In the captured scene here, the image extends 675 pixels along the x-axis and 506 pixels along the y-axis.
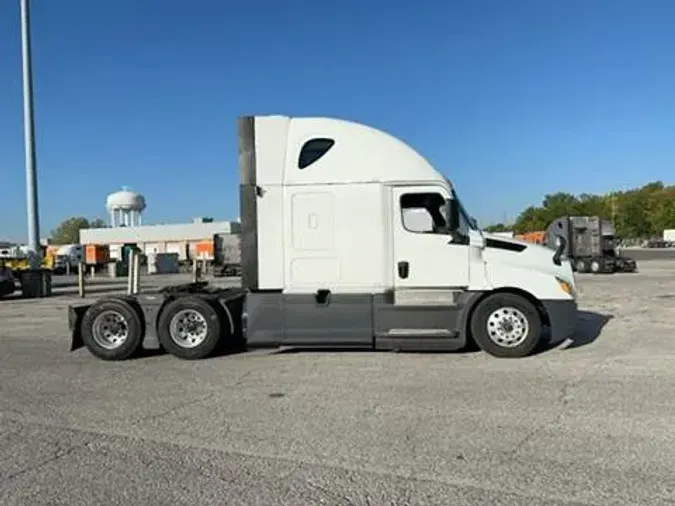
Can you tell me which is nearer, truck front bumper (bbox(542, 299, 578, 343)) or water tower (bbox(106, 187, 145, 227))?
truck front bumper (bbox(542, 299, 578, 343))

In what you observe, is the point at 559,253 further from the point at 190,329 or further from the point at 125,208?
the point at 125,208

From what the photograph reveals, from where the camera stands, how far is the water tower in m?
114

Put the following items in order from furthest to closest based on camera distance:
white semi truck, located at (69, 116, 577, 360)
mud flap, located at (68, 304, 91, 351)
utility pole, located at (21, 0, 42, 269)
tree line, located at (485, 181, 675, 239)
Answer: tree line, located at (485, 181, 675, 239) < utility pole, located at (21, 0, 42, 269) < mud flap, located at (68, 304, 91, 351) < white semi truck, located at (69, 116, 577, 360)

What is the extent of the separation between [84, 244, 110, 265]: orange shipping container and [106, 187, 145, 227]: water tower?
4694 centimetres

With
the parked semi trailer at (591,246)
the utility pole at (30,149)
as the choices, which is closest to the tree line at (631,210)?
the parked semi trailer at (591,246)

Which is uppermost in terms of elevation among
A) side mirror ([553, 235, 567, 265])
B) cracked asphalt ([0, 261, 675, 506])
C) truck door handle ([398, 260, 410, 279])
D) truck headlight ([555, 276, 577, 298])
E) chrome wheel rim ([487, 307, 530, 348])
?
side mirror ([553, 235, 567, 265])

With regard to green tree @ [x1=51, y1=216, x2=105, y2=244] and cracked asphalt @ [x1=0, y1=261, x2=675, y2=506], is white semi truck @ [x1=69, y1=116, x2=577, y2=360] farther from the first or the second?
green tree @ [x1=51, y1=216, x2=105, y2=244]

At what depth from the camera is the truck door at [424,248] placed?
9.93 m

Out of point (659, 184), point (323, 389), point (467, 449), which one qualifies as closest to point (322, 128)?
point (323, 389)

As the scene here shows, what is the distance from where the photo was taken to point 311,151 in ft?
32.9

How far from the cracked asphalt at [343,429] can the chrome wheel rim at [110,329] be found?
353mm

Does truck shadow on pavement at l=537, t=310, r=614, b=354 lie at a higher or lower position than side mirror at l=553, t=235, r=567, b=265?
lower

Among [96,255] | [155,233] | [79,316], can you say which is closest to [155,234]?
[155,233]

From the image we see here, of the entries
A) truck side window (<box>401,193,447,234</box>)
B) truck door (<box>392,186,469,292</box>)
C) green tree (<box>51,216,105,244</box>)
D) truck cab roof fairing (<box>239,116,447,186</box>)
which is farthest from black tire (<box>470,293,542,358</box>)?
green tree (<box>51,216,105,244</box>)
